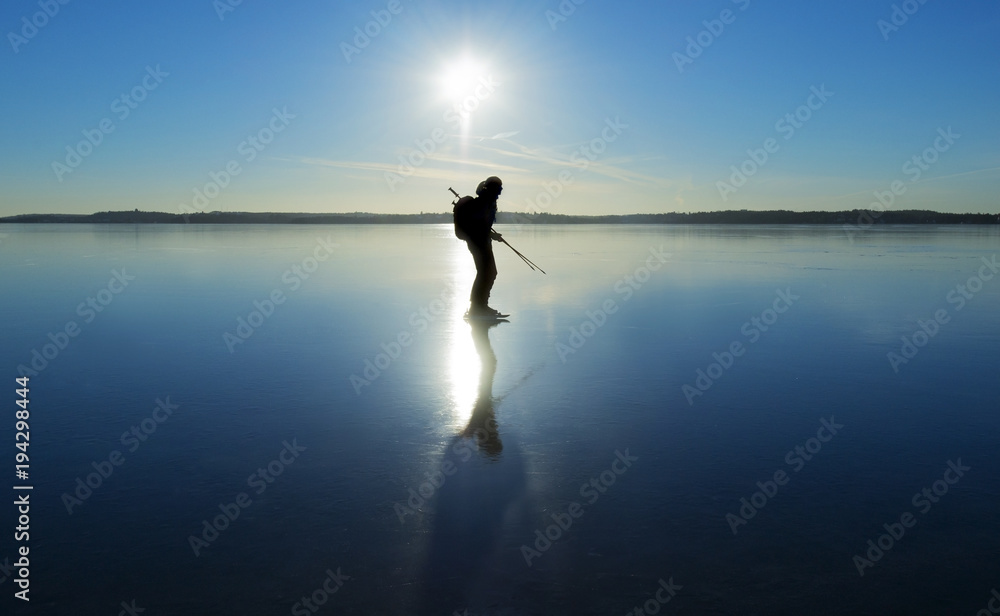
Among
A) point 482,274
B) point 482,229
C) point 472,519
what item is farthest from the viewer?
point 482,229

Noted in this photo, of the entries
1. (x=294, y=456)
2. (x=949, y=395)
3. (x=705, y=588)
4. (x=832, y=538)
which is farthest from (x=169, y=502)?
(x=949, y=395)

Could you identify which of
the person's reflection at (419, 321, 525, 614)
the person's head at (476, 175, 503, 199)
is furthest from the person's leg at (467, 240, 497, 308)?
the person's reflection at (419, 321, 525, 614)

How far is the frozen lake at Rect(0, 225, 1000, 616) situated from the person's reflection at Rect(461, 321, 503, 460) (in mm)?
47

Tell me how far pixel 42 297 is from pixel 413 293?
21.5 ft

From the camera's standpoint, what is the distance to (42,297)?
519 inches

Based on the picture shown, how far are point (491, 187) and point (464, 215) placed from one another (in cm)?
60

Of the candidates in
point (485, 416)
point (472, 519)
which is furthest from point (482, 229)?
point (472, 519)

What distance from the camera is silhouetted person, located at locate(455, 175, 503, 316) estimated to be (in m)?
11.3

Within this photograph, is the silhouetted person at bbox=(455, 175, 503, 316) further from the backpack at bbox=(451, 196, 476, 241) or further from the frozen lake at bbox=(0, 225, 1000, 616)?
the frozen lake at bbox=(0, 225, 1000, 616)

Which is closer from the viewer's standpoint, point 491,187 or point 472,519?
point 472,519

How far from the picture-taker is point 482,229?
1155 cm

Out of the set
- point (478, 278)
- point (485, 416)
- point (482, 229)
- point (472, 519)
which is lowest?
point (472, 519)

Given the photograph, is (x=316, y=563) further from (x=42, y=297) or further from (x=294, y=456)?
(x=42, y=297)

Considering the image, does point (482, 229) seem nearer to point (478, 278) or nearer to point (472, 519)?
point (478, 278)
